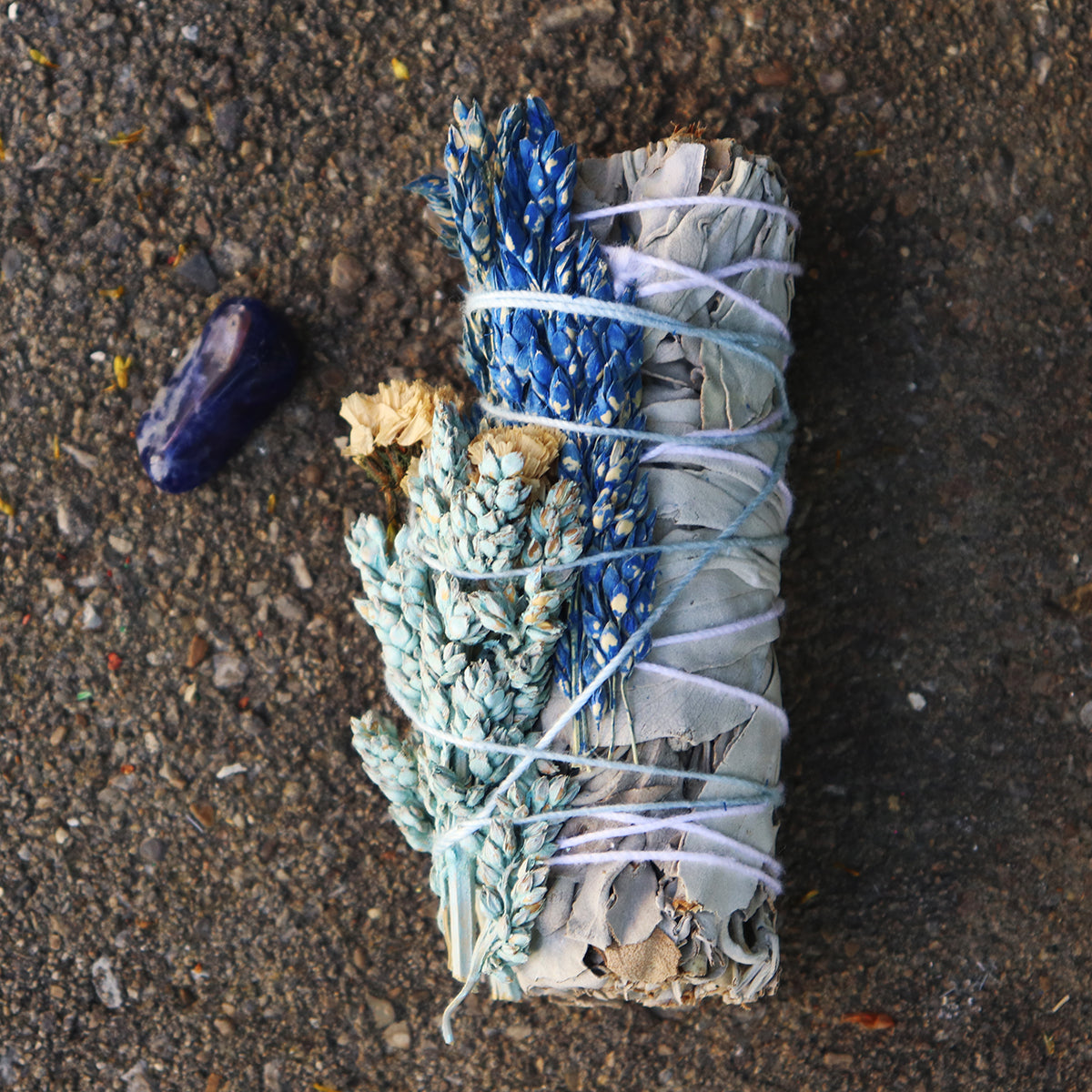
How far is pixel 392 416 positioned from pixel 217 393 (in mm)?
394

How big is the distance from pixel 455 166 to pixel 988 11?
955mm

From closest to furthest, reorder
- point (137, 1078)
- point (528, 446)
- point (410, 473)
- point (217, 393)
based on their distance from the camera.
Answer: point (528, 446)
point (410, 473)
point (217, 393)
point (137, 1078)

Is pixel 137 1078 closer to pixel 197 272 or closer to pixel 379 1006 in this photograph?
pixel 379 1006

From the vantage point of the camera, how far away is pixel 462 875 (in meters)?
1.12

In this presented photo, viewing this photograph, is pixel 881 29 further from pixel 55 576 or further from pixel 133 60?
pixel 55 576

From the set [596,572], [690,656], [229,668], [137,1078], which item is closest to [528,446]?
[596,572]

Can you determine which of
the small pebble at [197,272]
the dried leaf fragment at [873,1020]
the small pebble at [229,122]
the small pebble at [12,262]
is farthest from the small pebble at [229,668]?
the dried leaf fragment at [873,1020]

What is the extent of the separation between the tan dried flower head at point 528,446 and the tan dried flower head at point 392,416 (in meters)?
0.09

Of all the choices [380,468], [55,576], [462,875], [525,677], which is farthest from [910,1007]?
[55,576]

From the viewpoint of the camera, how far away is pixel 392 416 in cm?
110

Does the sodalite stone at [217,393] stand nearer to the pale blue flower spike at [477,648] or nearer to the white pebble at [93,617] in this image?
the white pebble at [93,617]

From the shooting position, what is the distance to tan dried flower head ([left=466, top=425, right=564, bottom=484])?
1.00 m

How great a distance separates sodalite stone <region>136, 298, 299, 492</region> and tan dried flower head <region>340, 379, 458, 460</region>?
11.9 inches

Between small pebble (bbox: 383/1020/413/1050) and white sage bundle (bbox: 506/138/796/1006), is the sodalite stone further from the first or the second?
small pebble (bbox: 383/1020/413/1050)
